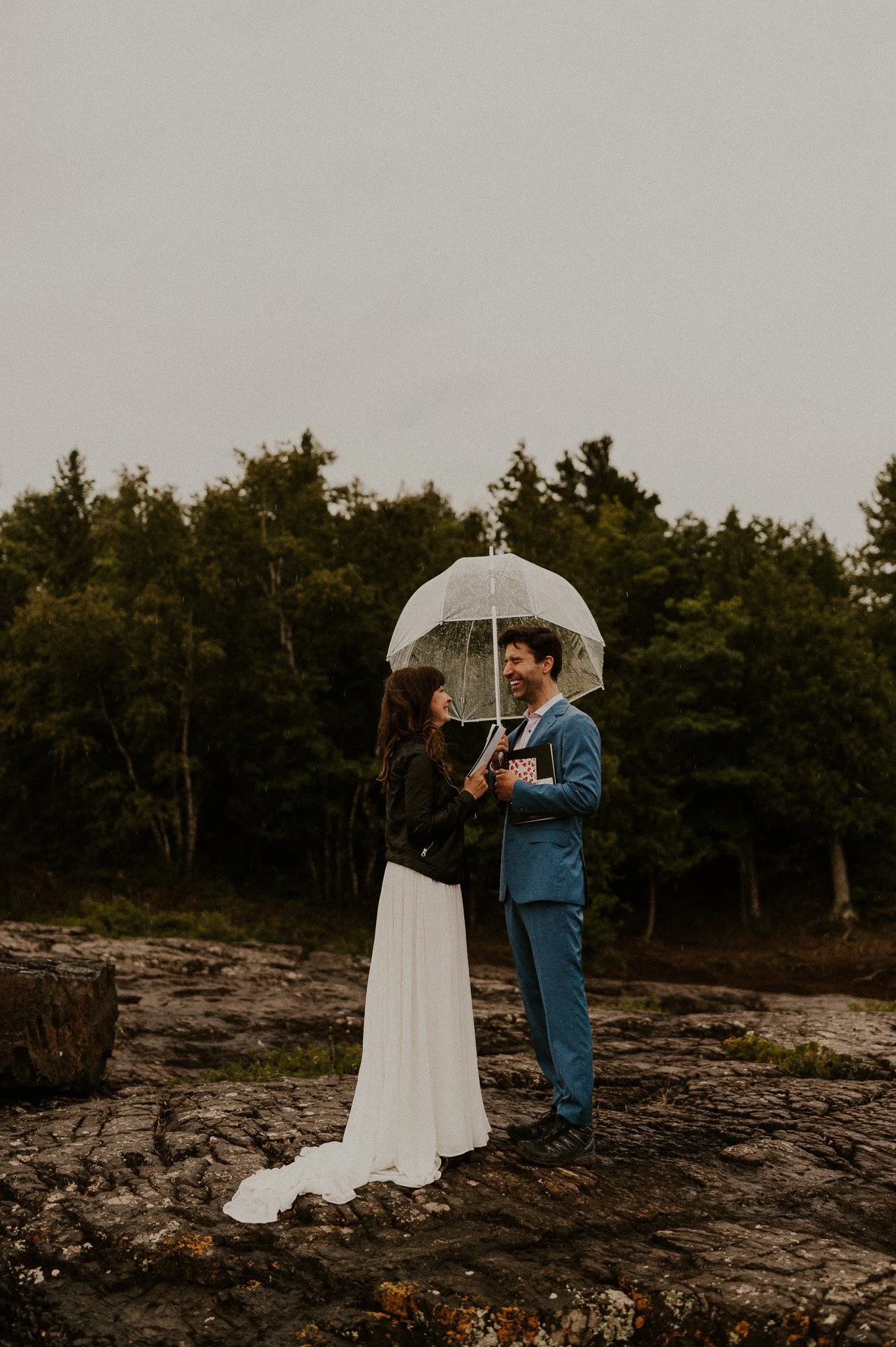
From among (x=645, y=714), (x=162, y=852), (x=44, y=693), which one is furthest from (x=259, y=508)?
(x=645, y=714)

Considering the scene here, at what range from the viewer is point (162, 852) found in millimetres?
28234

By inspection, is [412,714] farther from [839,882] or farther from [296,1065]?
[839,882]

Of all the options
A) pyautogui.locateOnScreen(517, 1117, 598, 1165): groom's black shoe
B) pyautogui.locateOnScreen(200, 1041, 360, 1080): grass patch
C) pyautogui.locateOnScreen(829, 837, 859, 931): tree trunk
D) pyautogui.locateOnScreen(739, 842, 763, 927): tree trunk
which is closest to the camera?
pyautogui.locateOnScreen(517, 1117, 598, 1165): groom's black shoe

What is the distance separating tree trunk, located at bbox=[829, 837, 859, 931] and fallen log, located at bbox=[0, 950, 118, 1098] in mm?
27238

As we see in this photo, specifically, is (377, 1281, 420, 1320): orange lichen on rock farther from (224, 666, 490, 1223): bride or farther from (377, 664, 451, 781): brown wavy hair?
(377, 664, 451, 781): brown wavy hair

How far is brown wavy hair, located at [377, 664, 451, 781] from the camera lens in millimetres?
5172

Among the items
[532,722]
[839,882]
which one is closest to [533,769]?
[532,722]

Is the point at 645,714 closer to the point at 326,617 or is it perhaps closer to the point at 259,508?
the point at 326,617

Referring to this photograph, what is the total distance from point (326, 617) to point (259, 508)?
373 cm

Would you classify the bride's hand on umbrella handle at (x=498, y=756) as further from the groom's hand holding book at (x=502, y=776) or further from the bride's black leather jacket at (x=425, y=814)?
the bride's black leather jacket at (x=425, y=814)

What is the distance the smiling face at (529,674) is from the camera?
5.29 meters

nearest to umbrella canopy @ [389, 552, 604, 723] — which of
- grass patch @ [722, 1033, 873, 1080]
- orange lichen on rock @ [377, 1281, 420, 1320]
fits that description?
orange lichen on rock @ [377, 1281, 420, 1320]

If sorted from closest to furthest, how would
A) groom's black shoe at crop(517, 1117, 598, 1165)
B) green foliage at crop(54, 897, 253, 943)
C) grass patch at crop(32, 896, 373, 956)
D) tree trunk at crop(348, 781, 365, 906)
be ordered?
groom's black shoe at crop(517, 1117, 598, 1165), green foliage at crop(54, 897, 253, 943), grass patch at crop(32, 896, 373, 956), tree trunk at crop(348, 781, 365, 906)

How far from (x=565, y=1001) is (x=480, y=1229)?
109 cm
